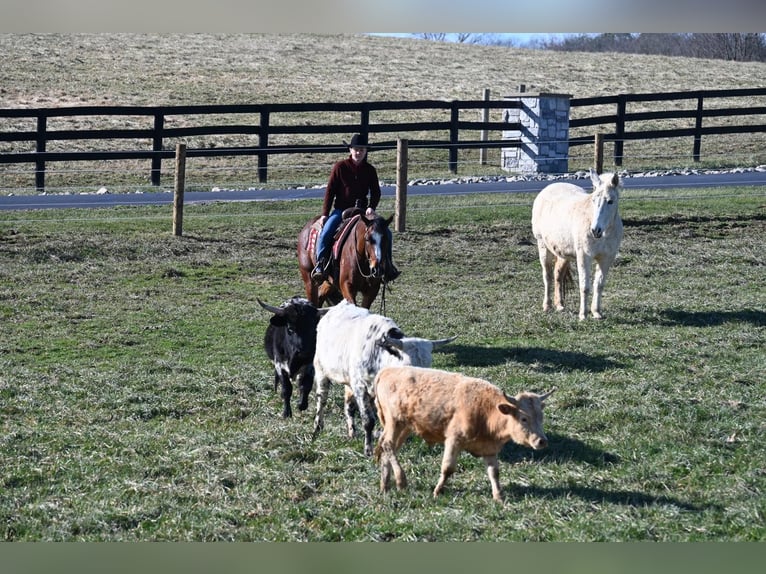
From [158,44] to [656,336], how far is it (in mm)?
39969

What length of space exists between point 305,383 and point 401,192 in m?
10.6

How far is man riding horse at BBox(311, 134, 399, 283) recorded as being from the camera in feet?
38.0

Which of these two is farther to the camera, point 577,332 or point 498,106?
point 498,106

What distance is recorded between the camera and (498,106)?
2734 cm

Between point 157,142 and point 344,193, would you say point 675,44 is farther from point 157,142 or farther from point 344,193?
point 344,193

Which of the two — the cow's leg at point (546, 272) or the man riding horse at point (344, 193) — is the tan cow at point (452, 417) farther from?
the cow's leg at point (546, 272)

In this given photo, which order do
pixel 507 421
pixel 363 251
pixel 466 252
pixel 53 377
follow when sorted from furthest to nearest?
pixel 466 252
pixel 363 251
pixel 53 377
pixel 507 421

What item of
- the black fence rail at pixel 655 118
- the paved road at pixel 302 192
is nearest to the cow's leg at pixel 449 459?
the paved road at pixel 302 192

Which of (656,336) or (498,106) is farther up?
(498,106)

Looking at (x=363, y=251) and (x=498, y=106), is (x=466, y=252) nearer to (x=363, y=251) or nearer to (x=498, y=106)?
(x=363, y=251)

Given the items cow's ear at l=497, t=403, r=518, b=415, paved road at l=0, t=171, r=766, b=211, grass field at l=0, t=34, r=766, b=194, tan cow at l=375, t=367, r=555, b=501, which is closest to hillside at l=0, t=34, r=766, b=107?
grass field at l=0, t=34, r=766, b=194

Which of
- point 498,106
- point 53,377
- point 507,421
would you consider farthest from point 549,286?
point 498,106

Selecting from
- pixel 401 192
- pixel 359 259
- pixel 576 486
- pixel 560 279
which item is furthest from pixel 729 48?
pixel 576 486

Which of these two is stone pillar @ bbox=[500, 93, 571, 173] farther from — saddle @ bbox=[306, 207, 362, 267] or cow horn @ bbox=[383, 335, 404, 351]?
cow horn @ bbox=[383, 335, 404, 351]
